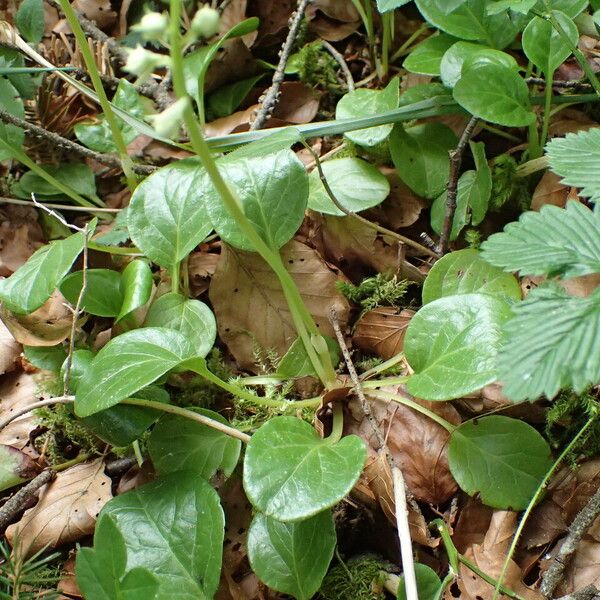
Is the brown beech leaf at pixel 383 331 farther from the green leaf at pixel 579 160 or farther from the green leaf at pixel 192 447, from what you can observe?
the green leaf at pixel 579 160

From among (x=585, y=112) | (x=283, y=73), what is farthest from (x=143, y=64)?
(x=585, y=112)

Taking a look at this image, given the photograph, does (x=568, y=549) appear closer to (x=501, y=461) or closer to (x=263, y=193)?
(x=501, y=461)

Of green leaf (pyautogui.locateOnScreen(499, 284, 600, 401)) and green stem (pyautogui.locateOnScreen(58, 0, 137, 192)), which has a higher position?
green stem (pyautogui.locateOnScreen(58, 0, 137, 192))

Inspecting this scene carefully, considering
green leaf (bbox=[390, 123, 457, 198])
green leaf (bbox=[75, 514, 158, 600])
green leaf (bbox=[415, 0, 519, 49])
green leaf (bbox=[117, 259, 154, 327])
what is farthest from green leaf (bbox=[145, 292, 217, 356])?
green leaf (bbox=[415, 0, 519, 49])

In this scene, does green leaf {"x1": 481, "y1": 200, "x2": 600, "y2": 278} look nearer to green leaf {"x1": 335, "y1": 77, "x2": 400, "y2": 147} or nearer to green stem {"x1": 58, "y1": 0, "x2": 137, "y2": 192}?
green leaf {"x1": 335, "y1": 77, "x2": 400, "y2": 147}

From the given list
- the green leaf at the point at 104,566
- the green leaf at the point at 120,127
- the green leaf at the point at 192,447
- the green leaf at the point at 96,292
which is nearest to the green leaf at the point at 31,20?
the green leaf at the point at 120,127

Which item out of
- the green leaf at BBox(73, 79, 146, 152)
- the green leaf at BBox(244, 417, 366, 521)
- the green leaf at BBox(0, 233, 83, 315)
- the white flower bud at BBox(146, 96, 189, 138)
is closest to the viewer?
the white flower bud at BBox(146, 96, 189, 138)
